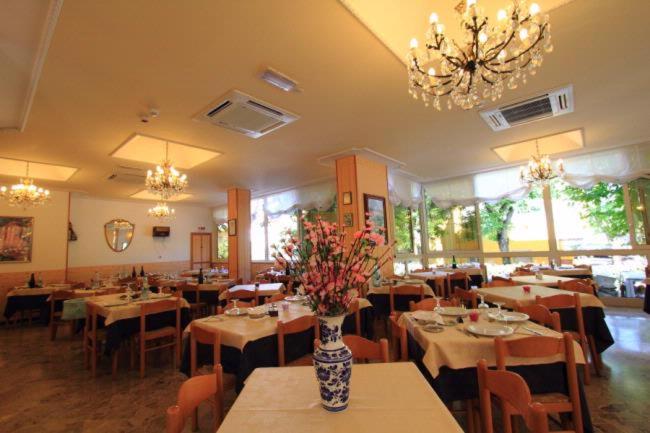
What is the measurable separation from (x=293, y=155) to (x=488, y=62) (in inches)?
156

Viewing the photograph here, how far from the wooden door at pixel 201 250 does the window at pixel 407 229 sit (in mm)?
7059

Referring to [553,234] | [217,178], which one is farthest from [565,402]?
[217,178]

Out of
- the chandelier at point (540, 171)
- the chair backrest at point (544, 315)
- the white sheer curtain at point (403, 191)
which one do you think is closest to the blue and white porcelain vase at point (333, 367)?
the chair backrest at point (544, 315)

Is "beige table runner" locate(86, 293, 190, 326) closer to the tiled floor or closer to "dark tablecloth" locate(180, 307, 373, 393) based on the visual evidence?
the tiled floor

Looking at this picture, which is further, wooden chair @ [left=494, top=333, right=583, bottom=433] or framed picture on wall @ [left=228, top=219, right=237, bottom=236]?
framed picture on wall @ [left=228, top=219, right=237, bottom=236]

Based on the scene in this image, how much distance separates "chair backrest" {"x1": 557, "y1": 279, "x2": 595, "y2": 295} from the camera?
3761 millimetres

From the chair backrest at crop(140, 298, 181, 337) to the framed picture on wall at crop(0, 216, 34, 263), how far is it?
5.64 meters

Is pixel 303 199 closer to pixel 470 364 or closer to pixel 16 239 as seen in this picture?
pixel 16 239

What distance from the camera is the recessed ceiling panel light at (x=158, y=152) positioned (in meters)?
4.92

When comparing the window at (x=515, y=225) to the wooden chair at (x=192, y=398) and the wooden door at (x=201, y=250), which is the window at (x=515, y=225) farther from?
the wooden door at (x=201, y=250)

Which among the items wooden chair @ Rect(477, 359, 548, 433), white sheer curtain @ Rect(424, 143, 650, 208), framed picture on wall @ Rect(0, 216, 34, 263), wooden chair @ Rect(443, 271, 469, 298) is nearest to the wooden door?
framed picture on wall @ Rect(0, 216, 34, 263)

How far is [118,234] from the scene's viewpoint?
9.43m

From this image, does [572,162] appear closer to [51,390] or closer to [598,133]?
[598,133]

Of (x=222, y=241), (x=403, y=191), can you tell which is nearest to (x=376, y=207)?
(x=403, y=191)
